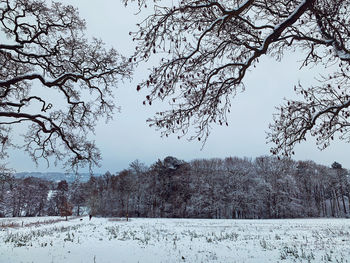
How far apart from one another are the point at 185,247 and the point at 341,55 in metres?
9.75

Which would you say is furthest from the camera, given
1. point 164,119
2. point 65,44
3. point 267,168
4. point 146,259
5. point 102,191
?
point 102,191

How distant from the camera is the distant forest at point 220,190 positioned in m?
47.5

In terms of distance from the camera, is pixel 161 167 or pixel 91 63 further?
pixel 161 167

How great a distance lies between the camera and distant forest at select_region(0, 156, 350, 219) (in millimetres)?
47500

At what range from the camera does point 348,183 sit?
52.7 meters

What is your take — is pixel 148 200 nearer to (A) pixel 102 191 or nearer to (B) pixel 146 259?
(A) pixel 102 191

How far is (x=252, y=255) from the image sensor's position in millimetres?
9062

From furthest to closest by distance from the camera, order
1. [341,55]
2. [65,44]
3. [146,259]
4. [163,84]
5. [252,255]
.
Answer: [65,44], [252,255], [146,259], [341,55], [163,84]

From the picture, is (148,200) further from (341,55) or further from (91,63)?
(341,55)

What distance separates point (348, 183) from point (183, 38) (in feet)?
213

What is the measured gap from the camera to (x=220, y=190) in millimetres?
48469

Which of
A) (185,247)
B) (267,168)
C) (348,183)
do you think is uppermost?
(267,168)

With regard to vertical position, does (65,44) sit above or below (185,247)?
above

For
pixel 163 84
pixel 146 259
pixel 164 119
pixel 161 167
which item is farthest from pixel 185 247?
pixel 161 167
